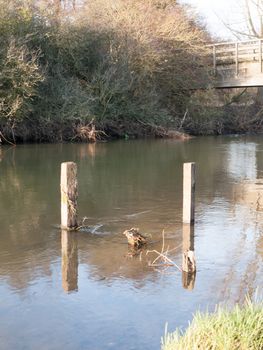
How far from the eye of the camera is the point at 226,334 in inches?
171

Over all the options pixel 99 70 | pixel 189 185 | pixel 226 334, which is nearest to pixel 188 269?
pixel 189 185

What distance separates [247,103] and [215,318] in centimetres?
4067

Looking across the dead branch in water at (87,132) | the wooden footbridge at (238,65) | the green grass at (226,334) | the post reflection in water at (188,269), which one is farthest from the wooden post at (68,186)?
the wooden footbridge at (238,65)

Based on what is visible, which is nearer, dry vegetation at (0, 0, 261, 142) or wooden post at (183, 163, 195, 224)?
wooden post at (183, 163, 195, 224)

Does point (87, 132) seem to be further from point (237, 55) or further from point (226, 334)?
point (226, 334)

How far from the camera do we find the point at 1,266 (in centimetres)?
858

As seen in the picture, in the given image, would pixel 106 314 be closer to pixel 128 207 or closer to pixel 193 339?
pixel 193 339

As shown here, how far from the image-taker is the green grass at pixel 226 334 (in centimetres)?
431

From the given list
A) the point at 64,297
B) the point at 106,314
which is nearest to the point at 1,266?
the point at 64,297

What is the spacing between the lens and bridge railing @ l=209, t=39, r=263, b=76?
35.4 metres

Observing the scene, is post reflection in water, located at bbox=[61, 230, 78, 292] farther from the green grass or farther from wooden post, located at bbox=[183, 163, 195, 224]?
the green grass

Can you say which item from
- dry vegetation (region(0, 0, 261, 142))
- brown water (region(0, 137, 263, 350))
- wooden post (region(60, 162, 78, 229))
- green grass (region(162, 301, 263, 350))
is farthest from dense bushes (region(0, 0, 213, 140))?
green grass (region(162, 301, 263, 350))

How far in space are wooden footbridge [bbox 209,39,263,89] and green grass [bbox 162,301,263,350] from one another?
104ft

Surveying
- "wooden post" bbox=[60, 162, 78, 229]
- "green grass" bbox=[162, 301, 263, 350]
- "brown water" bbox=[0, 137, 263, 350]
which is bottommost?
"brown water" bbox=[0, 137, 263, 350]
